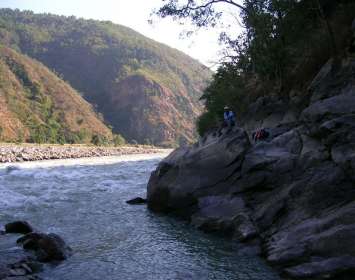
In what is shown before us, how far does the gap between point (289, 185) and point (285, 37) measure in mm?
14955

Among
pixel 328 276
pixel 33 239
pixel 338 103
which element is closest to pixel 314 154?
pixel 338 103

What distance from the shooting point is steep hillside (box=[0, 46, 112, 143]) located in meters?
139

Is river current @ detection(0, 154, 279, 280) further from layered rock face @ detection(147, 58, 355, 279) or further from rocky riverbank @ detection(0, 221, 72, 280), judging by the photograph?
layered rock face @ detection(147, 58, 355, 279)

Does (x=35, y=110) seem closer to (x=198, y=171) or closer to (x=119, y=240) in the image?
(x=198, y=171)

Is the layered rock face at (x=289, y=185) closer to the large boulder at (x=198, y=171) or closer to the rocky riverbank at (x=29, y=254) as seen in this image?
the large boulder at (x=198, y=171)

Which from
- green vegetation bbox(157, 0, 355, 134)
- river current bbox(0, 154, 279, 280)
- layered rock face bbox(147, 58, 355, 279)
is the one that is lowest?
river current bbox(0, 154, 279, 280)

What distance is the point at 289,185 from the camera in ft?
53.3

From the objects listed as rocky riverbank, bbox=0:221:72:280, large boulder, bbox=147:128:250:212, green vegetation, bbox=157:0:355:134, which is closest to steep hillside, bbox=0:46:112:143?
green vegetation, bbox=157:0:355:134

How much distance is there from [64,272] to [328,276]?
25.6 feet

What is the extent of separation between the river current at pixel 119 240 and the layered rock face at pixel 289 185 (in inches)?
37.0

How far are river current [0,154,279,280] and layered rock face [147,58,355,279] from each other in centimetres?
94

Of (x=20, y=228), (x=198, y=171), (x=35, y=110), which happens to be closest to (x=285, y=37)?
(x=198, y=171)

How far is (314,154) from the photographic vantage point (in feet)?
52.3

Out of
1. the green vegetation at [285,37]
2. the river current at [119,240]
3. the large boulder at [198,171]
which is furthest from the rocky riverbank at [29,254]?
the green vegetation at [285,37]
